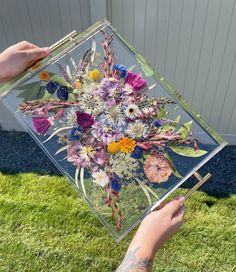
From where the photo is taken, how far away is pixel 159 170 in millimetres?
1744

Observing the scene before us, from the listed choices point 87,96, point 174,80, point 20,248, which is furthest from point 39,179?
point 87,96

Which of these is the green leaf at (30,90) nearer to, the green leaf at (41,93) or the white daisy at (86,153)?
the green leaf at (41,93)

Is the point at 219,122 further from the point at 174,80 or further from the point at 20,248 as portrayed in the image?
the point at 20,248

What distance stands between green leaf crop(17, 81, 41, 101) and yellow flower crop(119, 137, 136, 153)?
0.47 meters

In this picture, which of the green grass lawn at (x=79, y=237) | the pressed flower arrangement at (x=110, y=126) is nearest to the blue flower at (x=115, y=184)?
the pressed flower arrangement at (x=110, y=126)

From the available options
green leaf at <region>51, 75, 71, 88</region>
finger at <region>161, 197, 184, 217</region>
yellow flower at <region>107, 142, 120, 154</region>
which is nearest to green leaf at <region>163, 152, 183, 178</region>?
finger at <region>161, 197, 184, 217</region>

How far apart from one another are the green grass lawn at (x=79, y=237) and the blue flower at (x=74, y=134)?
1143mm

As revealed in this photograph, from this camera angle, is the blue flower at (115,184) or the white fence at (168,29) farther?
the white fence at (168,29)

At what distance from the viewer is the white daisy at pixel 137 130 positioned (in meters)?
1.70

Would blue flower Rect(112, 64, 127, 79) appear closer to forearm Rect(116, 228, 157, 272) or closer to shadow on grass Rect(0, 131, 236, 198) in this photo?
forearm Rect(116, 228, 157, 272)

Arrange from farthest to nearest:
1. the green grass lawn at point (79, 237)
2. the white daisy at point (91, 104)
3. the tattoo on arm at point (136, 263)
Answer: the green grass lawn at point (79, 237), the white daisy at point (91, 104), the tattoo on arm at point (136, 263)

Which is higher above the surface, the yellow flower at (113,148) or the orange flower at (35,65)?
the orange flower at (35,65)

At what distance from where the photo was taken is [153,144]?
1720 millimetres

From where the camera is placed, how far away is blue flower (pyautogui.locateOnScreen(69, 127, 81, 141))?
68.1 inches
